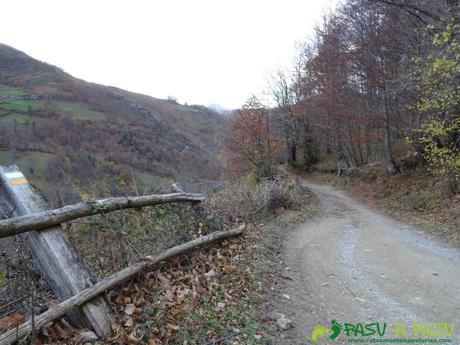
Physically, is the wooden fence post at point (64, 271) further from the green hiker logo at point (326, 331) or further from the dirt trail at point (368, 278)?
the green hiker logo at point (326, 331)

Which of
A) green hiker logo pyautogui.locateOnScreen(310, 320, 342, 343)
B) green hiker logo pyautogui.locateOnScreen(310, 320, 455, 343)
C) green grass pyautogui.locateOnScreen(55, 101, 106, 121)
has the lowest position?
green hiker logo pyautogui.locateOnScreen(310, 320, 342, 343)

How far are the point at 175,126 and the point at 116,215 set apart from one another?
259ft

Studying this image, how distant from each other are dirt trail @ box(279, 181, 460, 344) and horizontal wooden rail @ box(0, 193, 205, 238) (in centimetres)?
271

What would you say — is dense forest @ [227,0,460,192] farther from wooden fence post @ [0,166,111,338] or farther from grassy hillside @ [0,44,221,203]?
wooden fence post @ [0,166,111,338]

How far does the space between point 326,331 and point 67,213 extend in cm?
350

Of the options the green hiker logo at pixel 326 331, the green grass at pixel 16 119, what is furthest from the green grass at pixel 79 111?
the green hiker logo at pixel 326 331

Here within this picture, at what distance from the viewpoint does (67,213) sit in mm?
3734

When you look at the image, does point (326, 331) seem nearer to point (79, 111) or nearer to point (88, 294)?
point (88, 294)

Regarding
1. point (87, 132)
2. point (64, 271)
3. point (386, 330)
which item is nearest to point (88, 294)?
point (64, 271)

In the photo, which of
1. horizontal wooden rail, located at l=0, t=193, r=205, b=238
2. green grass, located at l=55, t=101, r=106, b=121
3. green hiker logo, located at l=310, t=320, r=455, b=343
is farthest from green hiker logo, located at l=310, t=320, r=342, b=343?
green grass, located at l=55, t=101, r=106, b=121

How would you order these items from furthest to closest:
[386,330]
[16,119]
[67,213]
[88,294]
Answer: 1. [16,119]
2. [386,330]
3. [67,213]
4. [88,294]

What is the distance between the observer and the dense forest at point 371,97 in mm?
11141

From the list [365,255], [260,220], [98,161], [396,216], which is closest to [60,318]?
[365,255]

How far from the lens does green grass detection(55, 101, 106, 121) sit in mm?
59469
